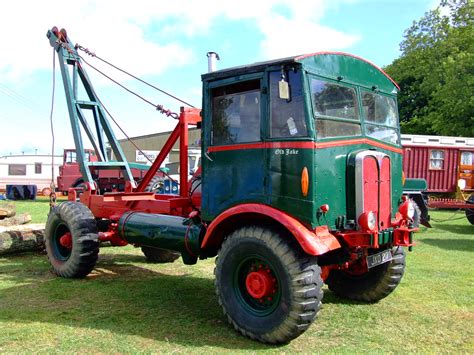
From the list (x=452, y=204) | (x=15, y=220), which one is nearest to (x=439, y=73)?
(x=452, y=204)

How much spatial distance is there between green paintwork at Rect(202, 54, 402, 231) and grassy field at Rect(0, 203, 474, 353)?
1109 mm

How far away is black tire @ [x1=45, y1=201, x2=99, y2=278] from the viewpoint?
6.52 meters

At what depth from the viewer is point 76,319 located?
483 cm

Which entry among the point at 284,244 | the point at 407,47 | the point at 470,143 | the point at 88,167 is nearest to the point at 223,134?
the point at 284,244

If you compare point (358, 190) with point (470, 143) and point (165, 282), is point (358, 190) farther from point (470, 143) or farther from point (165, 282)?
point (470, 143)

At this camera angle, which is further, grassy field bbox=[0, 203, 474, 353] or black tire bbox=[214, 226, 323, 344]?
grassy field bbox=[0, 203, 474, 353]

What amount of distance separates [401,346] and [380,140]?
2119 millimetres

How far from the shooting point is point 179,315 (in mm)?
5004

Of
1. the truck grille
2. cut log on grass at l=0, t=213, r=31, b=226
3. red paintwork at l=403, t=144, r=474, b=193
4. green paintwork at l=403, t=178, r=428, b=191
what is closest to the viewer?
the truck grille

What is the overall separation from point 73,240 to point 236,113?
3287mm

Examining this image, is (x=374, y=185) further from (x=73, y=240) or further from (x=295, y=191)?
(x=73, y=240)

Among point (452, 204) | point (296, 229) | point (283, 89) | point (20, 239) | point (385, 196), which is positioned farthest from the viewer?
point (452, 204)

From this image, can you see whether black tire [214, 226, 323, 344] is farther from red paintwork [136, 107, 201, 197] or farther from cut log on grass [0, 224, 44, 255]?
cut log on grass [0, 224, 44, 255]

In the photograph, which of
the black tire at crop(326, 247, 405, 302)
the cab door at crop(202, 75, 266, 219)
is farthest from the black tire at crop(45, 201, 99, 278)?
the black tire at crop(326, 247, 405, 302)
